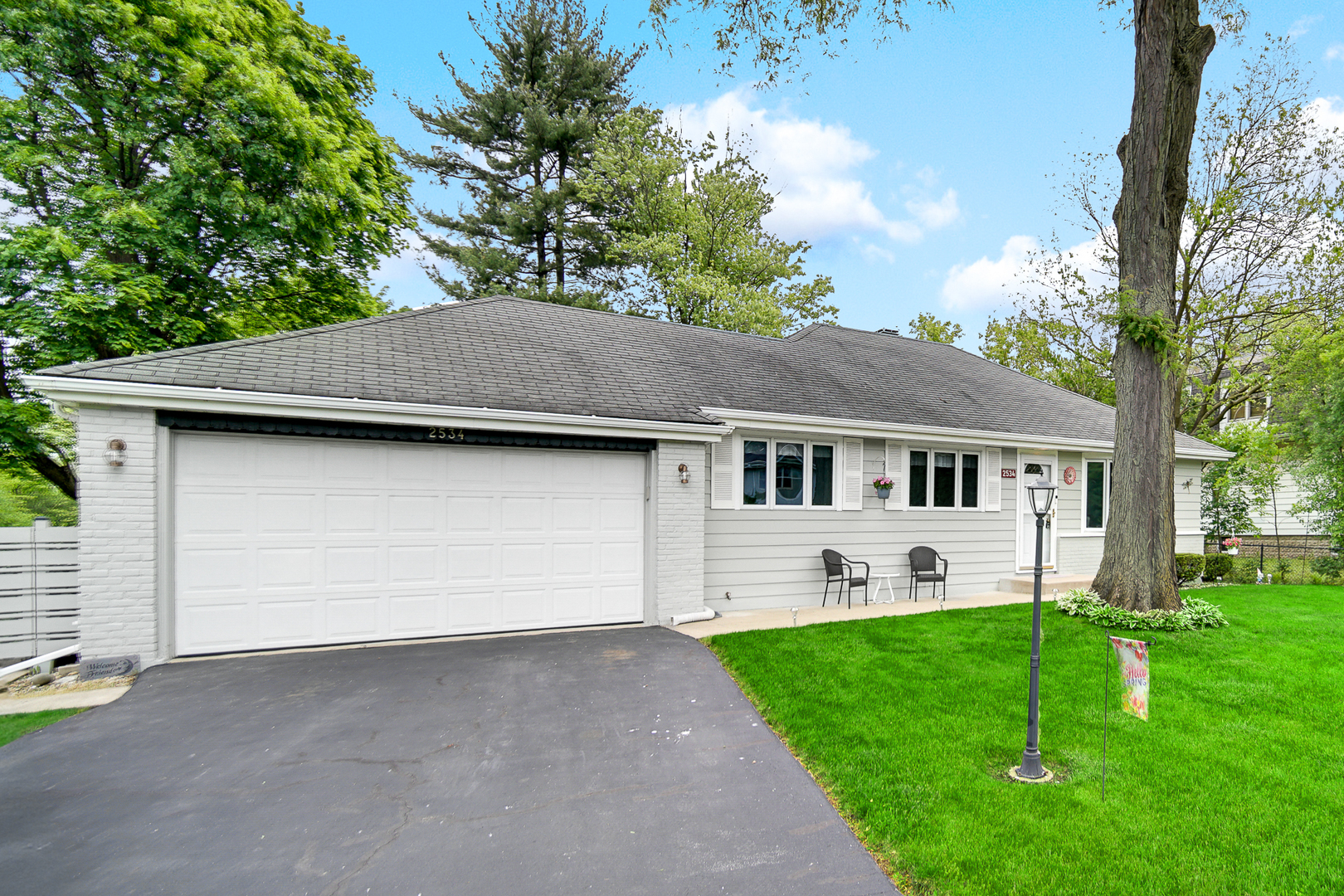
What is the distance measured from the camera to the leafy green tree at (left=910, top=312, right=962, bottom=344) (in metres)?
A: 26.7

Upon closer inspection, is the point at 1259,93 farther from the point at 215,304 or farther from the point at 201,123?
the point at 215,304

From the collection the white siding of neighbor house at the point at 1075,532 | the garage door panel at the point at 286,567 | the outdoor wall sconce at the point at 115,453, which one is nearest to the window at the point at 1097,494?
the white siding of neighbor house at the point at 1075,532

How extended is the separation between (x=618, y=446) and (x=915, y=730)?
14.6ft

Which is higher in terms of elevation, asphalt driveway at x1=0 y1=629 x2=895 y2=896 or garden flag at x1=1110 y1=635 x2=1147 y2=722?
garden flag at x1=1110 y1=635 x2=1147 y2=722

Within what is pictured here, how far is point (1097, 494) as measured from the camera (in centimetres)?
1157

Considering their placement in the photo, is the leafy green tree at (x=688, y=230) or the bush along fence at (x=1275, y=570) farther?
the leafy green tree at (x=688, y=230)

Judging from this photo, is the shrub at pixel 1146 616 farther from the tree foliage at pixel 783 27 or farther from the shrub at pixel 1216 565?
the tree foliage at pixel 783 27

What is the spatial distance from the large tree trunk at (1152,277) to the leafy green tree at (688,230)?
36.7 ft

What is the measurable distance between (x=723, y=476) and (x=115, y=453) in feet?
21.6

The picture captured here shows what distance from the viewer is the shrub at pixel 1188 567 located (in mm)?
11375

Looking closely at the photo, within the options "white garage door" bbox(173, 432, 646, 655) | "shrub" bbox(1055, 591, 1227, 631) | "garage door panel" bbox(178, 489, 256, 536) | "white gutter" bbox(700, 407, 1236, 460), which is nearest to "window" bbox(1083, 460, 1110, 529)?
"white gutter" bbox(700, 407, 1236, 460)

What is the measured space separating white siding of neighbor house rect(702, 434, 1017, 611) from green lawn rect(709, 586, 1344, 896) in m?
1.48

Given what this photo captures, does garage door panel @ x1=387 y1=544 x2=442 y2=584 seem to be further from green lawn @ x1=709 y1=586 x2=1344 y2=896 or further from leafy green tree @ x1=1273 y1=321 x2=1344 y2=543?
leafy green tree @ x1=1273 y1=321 x2=1344 y2=543

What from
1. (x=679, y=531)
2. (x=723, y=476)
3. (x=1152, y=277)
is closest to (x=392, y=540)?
(x=679, y=531)
